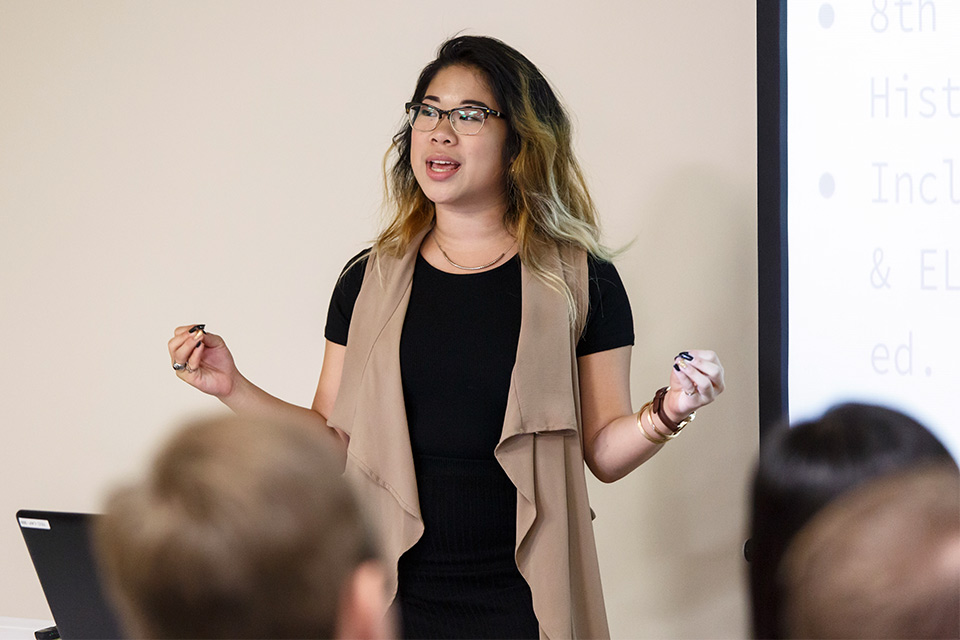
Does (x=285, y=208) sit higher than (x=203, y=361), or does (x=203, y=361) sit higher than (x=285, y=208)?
(x=285, y=208)

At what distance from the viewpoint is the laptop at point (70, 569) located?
4.66 feet

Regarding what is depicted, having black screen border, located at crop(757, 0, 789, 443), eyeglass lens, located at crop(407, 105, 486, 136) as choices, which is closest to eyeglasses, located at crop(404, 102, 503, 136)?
eyeglass lens, located at crop(407, 105, 486, 136)

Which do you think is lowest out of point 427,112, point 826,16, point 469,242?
point 469,242

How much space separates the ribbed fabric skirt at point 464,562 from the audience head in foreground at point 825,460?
84 centimetres

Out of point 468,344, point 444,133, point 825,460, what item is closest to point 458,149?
point 444,133

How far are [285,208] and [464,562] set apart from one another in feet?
4.76

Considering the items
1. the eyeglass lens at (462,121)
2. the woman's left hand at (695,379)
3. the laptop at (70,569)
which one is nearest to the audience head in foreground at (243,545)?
the laptop at (70,569)

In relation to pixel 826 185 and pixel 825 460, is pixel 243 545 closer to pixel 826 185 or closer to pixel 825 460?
pixel 825 460

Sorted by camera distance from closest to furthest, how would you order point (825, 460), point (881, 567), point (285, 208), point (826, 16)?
point (881, 567) → point (825, 460) → point (826, 16) → point (285, 208)

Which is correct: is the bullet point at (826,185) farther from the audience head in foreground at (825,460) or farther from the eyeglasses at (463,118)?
the audience head in foreground at (825,460)

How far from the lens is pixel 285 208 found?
2809 mm

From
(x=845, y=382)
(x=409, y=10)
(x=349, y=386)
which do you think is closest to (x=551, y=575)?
(x=349, y=386)

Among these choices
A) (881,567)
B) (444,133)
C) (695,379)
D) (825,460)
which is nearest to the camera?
(881,567)

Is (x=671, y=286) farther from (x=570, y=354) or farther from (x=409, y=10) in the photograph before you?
(x=409, y=10)
